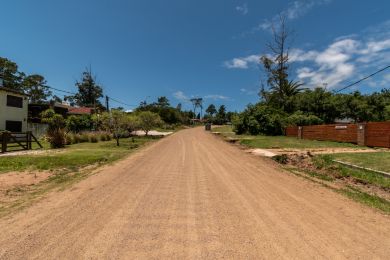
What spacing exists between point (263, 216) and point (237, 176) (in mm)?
5182

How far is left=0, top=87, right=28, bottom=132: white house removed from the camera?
125ft

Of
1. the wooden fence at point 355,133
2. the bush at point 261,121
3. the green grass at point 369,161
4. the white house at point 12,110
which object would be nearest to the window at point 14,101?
the white house at point 12,110

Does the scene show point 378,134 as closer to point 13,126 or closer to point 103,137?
Result: point 103,137

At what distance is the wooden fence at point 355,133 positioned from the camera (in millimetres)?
21797

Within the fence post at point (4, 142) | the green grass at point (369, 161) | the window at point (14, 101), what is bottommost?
the green grass at point (369, 161)

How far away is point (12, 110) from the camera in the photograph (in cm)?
3972

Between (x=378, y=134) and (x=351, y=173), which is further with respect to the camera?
(x=378, y=134)

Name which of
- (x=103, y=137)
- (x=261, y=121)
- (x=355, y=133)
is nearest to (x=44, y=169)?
(x=103, y=137)

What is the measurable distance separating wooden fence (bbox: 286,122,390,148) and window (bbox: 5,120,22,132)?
33720 mm

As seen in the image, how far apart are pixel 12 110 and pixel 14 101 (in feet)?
3.95

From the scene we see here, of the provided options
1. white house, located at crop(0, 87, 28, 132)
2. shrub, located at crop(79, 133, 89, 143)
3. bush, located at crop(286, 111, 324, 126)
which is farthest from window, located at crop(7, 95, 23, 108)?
bush, located at crop(286, 111, 324, 126)

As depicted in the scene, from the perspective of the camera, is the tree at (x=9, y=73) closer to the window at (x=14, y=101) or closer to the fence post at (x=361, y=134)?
the window at (x=14, y=101)

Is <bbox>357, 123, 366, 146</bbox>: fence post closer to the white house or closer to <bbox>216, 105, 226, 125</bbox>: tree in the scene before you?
the white house

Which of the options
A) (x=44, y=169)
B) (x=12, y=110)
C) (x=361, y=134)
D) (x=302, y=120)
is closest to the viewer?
(x=44, y=169)
